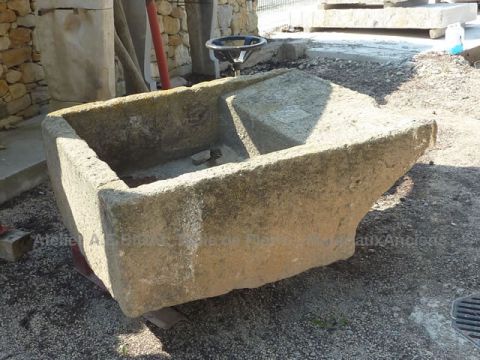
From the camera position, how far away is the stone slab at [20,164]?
385 centimetres

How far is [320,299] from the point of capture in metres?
2.78

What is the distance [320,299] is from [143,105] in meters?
1.56

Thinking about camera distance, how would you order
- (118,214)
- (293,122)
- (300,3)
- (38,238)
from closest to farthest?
(118,214) < (293,122) < (38,238) < (300,3)

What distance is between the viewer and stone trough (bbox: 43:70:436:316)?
214 cm

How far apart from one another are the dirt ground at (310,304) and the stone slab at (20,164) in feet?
0.38

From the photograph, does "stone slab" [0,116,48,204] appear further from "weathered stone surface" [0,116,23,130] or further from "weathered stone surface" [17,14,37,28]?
"weathered stone surface" [17,14,37,28]

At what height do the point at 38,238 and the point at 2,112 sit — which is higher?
the point at 2,112

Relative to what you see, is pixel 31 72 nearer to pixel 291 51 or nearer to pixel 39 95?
pixel 39 95

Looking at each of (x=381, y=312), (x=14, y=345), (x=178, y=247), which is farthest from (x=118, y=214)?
(x=381, y=312)

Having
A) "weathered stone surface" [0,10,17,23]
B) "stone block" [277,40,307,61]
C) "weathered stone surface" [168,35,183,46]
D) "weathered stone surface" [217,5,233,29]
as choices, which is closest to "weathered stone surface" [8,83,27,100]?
"weathered stone surface" [0,10,17,23]

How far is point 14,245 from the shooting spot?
3168mm

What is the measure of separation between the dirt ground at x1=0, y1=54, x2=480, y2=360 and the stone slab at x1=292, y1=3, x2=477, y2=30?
4.23 meters

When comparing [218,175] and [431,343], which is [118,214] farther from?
[431,343]

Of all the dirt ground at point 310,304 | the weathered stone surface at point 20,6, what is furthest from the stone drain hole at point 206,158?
the weathered stone surface at point 20,6
